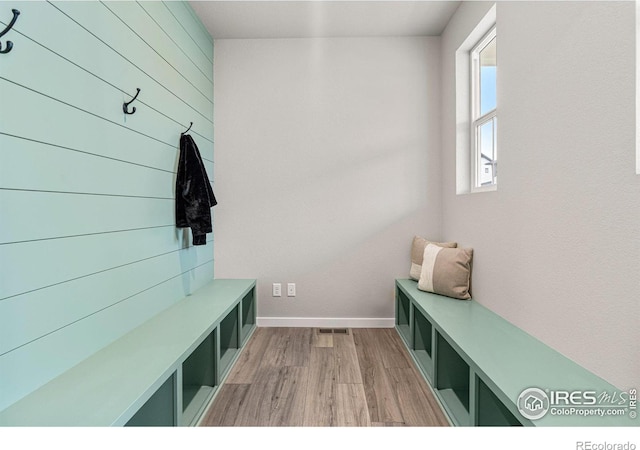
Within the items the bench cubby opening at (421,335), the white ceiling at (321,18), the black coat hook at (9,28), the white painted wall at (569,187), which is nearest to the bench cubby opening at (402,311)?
the bench cubby opening at (421,335)

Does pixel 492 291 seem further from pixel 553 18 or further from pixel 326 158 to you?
pixel 326 158

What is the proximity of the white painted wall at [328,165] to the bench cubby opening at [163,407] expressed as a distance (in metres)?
1.89

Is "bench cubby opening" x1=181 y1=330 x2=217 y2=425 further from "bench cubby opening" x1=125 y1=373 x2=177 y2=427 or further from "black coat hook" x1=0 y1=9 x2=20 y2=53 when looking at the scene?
"black coat hook" x1=0 y1=9 x2=20 y2=53

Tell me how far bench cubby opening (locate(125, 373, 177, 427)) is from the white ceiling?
106 inches

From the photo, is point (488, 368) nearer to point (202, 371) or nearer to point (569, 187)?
point (569, 187)

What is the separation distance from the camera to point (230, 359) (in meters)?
2.68

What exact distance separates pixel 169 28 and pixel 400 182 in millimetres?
2213

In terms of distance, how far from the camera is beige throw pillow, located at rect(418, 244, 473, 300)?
8.85 feet

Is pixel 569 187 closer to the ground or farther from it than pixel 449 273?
farther from it

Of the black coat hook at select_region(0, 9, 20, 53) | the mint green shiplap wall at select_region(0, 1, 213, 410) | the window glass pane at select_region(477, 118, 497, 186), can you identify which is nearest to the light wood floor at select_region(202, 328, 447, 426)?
the mint green shiplap wall at select_region(0, 1, 213, 410)

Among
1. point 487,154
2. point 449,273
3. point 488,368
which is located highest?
point 487,154

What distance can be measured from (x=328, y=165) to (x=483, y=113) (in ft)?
4.48

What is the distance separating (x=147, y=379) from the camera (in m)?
1.44

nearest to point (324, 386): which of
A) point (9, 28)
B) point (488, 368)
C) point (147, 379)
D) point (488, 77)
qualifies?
point (488, 368)
